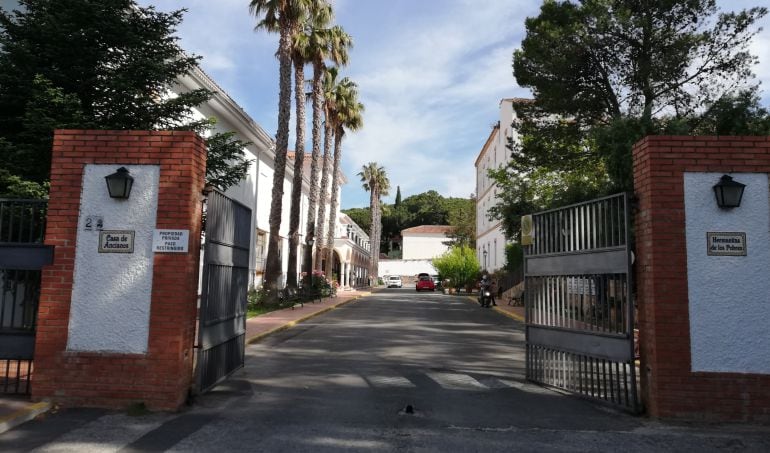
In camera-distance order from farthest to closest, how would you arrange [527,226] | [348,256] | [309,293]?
[348,256] < [309,293] < [527,226]

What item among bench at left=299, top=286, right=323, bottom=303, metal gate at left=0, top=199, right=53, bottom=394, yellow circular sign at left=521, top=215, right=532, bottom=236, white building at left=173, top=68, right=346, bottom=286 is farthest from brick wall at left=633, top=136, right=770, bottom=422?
bench at left=299, top=286, right=323, bottom=303

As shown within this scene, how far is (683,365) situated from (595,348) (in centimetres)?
102

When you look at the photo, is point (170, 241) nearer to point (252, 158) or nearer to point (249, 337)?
point (249, 337)

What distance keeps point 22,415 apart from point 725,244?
7695 mm

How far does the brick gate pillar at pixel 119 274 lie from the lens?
643cm

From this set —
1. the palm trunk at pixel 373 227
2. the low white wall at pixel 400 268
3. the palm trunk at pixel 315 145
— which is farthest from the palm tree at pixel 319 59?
the low white wall at pixel 400 268

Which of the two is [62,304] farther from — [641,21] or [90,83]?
[641,21]

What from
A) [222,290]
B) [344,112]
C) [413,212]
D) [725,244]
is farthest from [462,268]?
[413,212]

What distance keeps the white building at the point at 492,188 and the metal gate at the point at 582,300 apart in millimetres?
28900

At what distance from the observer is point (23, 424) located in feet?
18.8

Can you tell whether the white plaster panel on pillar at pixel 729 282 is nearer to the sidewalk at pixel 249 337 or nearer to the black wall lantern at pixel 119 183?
the black wall lantern at pixel 119 183

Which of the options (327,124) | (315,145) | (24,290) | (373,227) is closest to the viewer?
(24,290)

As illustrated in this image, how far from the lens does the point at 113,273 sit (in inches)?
260

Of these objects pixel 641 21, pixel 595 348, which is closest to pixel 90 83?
pixel 595 348
